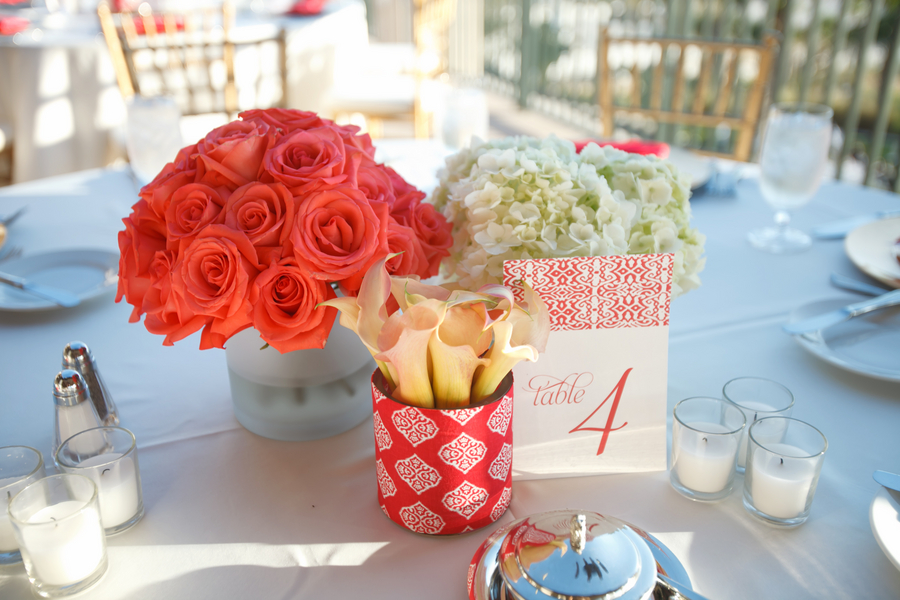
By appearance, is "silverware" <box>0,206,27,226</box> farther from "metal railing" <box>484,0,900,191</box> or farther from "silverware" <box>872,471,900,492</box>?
"metal railing" <box>484,0,900,191</box>

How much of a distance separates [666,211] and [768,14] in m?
3.02

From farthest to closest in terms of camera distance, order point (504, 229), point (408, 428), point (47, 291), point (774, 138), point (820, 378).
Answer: point (774, 138) → point (47, 291) → point (820, 378) → point (504, 229) → point (408, 428)

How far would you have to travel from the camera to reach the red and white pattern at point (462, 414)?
50 cm

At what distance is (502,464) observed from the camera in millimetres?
552

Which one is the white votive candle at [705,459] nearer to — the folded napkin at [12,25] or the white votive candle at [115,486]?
the white votive candle at [115,486]

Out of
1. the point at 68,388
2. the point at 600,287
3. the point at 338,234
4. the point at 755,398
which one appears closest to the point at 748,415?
the point at 755,398

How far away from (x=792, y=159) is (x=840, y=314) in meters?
0.33

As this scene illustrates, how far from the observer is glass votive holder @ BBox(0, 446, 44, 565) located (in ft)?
1.71

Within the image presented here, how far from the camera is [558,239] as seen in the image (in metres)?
0.63

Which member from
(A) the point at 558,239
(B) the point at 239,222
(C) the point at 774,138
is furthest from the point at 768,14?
(B) the point at 239,222

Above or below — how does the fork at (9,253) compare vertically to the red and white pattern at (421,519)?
above

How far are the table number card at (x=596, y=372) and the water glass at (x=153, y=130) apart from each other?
848 millimetres

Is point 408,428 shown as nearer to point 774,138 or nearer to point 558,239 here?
point 558,239

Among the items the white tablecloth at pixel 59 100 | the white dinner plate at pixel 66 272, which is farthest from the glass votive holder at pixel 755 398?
the white tablecloth at pixel 59 100
